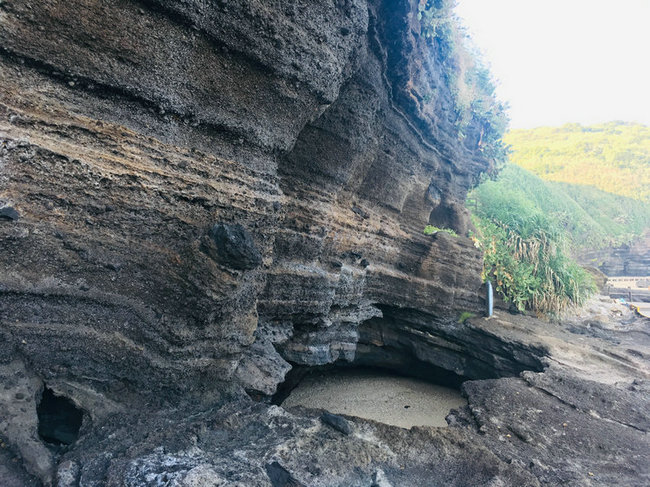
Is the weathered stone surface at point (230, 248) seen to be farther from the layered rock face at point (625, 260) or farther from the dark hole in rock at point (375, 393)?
the layered rock face at point (625, 260)

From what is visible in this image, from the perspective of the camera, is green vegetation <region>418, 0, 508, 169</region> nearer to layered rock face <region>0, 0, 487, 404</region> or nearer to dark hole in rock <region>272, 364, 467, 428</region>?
layered rock face <region>0, 0, 487, 404</region>

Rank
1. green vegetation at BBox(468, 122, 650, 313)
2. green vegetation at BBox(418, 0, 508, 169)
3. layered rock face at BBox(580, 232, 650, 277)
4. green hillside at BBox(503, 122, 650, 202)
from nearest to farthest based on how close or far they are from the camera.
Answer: green vegetation at BBox(418, 0, 508, 169), green vegetation at BBox(468, 122, 650, 313), layered rock face at BBox(580, 232, 650, 277), green hillside at BBox(503, 122, 650, 202)

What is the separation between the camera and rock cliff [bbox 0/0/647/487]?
7.59ft

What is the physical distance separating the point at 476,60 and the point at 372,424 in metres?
9.82

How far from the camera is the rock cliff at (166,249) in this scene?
7.59 ft

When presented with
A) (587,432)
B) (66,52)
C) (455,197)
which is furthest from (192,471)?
(455,197)

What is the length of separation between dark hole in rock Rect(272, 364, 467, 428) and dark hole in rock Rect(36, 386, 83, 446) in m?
2.40

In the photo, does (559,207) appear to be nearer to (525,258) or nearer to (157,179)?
(525,258)

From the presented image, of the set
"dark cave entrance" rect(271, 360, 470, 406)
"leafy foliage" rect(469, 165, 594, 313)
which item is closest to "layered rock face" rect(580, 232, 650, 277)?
"leafy foliage" rect(469, 165, 594, 313)

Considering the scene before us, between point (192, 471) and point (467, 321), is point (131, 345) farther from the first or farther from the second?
point (467, 321)

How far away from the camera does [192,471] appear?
2.22m

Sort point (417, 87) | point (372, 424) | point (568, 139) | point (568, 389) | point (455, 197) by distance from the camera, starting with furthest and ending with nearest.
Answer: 1. point (568, 139)
2. point (455, 197)
3. point (417, 87)
4. point (568, 389)
5. point (372, 424)

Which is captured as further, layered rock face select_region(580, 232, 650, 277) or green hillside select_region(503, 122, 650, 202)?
green hillside select_region(503, 122, 650, 202)

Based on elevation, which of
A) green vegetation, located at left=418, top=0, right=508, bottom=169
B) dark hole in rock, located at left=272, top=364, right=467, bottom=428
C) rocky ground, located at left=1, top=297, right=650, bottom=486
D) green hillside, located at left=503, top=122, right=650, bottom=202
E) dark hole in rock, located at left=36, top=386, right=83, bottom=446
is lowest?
dark hole in rock, located at left=272, top=364, right=467, bottom=428
